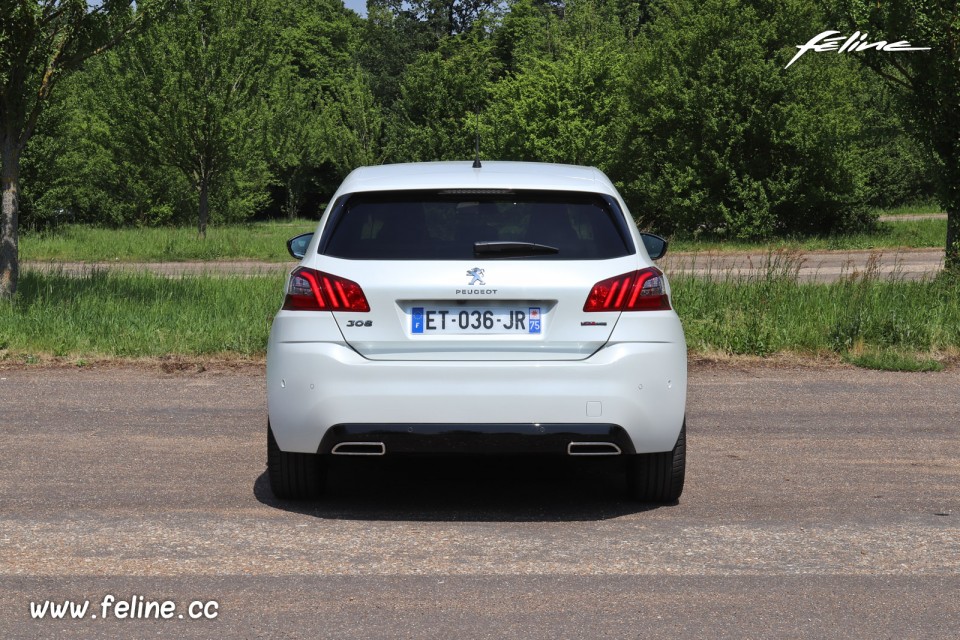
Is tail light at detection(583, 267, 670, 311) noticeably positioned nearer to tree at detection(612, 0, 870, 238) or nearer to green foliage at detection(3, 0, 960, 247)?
green foliage at detection(3, 0, 960, 247)

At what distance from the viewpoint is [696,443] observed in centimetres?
787

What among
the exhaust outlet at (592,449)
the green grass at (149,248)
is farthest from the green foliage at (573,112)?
the exhaust outlet at (592,449)

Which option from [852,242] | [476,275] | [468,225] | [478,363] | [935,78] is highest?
[935,78]

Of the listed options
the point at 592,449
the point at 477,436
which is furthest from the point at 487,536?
the point at 592,449

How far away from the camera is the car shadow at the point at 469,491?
6.02 m

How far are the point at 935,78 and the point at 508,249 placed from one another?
1106 cm

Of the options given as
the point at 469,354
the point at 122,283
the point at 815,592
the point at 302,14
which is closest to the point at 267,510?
the point at 469,354

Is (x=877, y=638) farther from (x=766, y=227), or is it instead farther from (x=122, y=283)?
(x=766, y=227)

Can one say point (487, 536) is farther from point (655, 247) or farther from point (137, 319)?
point (137, 319)

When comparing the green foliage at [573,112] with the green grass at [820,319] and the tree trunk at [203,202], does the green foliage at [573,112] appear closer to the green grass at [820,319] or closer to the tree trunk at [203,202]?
the tree trunk at [203,202]

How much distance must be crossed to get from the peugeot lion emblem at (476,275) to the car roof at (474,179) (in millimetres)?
476

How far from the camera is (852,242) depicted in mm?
33500

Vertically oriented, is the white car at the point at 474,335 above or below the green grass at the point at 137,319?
above

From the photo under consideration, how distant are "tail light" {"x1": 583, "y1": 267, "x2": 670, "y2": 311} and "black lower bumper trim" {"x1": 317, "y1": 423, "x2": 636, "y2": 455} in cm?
56
